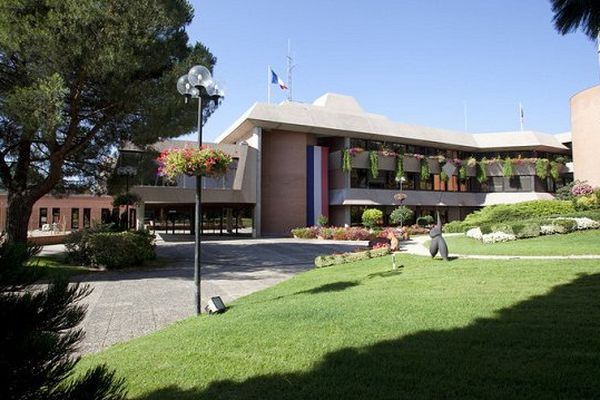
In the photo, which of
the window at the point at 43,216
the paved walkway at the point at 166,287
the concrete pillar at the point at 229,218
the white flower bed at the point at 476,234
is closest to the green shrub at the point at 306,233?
the concrete pillar at the point at 229,218

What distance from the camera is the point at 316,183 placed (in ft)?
106

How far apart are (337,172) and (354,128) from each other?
3.59 metres

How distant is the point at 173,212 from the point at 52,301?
107 feet

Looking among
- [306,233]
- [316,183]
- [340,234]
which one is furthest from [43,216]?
[340,234]

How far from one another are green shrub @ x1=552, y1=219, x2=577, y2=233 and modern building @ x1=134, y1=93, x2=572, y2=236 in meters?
17.4

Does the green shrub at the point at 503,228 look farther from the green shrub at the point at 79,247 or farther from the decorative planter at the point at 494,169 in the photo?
the decorative planter at the point at 494,169

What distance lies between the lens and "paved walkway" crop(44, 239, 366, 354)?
7.02 meters

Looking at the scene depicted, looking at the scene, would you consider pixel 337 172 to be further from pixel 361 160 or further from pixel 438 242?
pixel 438 242

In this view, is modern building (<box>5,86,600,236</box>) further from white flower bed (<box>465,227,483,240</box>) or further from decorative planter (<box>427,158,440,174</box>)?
white flower bed (<box>465,227,483,240</box>)

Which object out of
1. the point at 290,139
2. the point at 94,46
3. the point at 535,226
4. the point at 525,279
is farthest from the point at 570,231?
the point at 290,139

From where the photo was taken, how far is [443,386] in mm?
3377

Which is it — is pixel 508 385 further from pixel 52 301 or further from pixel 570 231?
pixel 570 231

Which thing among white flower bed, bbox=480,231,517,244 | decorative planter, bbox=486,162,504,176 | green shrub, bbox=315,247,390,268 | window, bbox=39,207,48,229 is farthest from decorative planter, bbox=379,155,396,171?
window, bbox=39,207,48,229

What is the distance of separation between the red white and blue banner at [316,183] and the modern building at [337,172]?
7 cm
